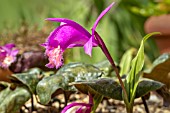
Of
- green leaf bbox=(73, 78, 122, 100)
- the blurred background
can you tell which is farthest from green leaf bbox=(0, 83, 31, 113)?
the blurred background

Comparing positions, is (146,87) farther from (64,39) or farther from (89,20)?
(89,20)

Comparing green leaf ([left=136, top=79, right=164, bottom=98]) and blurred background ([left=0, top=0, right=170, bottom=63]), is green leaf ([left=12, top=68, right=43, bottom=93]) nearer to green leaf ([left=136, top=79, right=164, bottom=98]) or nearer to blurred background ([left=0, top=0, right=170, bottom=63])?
green leaf ([left=136, top=79, right=164, bottom=98])

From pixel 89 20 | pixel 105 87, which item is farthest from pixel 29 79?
pixel 89 20

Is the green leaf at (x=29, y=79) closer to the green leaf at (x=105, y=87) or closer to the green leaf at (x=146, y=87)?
the green leaf at (x=105, y=87)

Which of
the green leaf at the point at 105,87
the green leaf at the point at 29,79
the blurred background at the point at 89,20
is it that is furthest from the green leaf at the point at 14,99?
the blurred background at the point at 89,20

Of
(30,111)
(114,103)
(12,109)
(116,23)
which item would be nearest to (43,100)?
(12,109)

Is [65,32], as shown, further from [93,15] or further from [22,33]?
[93,15]
